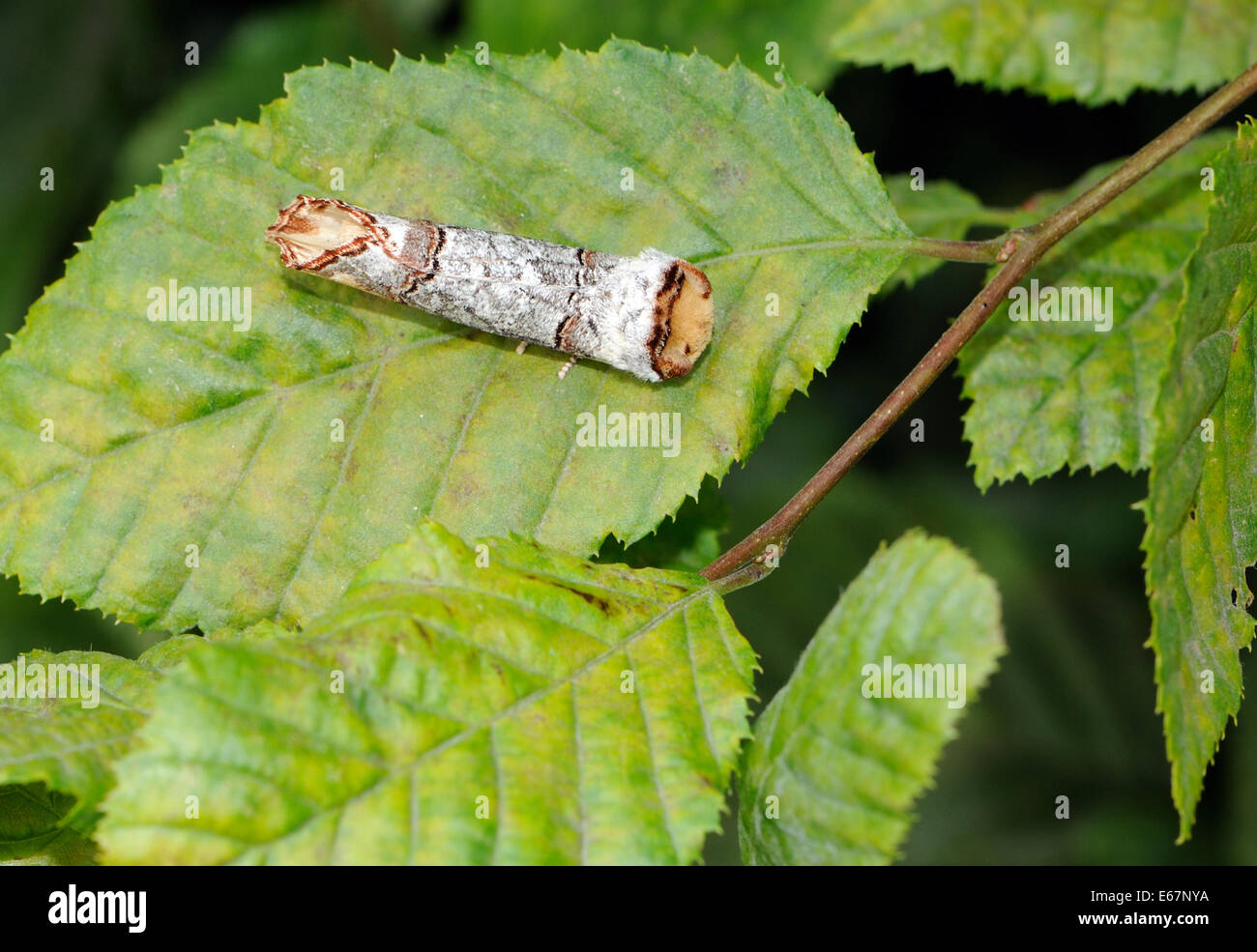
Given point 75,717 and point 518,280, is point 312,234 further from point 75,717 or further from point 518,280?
point 75,717

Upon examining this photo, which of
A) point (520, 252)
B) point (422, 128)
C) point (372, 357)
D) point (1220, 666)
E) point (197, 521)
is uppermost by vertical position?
point (422, 128)

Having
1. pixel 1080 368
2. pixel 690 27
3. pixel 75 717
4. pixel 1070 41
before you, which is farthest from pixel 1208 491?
pixel 690 27

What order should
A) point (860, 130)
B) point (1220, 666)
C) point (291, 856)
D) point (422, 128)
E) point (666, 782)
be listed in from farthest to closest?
point (860, 130) → point (422, 128) → point (1220, 666) → point (666, 782) → point (291, 856)

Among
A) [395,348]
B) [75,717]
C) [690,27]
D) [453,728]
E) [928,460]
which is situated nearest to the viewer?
[453,728]

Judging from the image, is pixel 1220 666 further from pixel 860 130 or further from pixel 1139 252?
pixel 860 130

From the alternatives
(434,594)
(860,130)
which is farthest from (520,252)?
(860,130)

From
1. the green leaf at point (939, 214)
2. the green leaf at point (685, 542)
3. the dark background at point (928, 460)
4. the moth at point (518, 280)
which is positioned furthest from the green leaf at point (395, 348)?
the dark background at point (928, 460)

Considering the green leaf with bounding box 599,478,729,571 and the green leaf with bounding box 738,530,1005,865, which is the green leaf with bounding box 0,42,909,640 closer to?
the green leaf with bounding box 599,478,729,571
